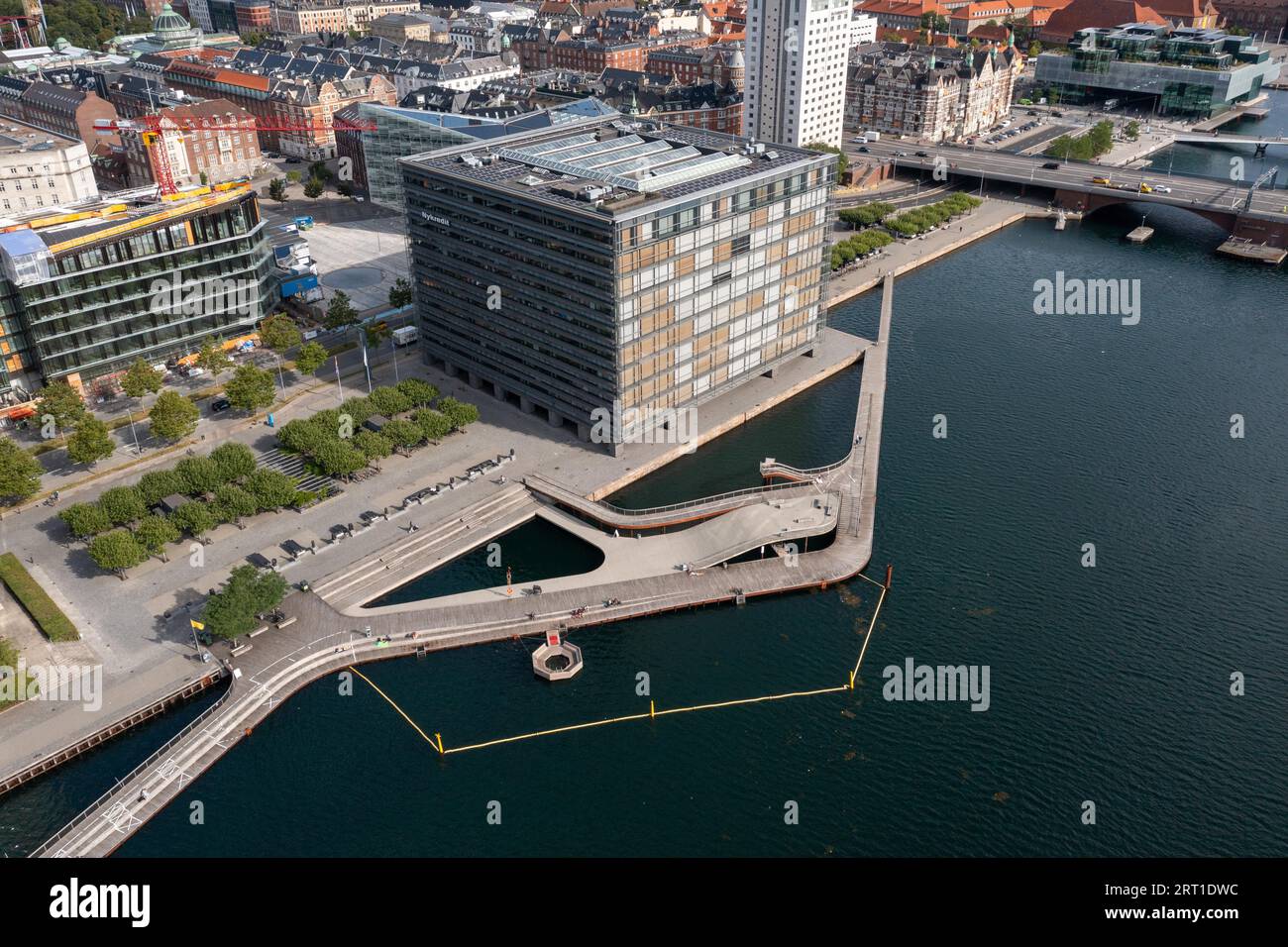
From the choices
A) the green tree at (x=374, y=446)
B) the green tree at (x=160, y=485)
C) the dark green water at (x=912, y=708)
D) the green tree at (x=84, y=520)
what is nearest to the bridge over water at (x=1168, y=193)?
the dark green water at (x=912, y=708)

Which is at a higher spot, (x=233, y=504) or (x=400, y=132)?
(x=400, y=132)

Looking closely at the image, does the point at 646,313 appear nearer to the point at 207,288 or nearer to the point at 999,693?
the point at 999,693

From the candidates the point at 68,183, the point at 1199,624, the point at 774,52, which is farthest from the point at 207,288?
the point at 774,52

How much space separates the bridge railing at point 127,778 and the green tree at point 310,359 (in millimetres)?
48633

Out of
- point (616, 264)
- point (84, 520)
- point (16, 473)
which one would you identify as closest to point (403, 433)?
point (616, 264)

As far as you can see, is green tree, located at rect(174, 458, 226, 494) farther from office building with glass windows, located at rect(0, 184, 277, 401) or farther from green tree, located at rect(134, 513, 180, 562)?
office building with glass windows, located at rect(0, 184, 277, 401)

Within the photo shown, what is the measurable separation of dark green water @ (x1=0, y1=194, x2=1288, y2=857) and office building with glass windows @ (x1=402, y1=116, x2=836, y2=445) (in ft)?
36.6

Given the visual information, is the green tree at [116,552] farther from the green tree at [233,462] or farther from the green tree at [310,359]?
the green tree at [310,359]

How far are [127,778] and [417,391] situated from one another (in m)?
50.9

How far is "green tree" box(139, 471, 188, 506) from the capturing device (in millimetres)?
91875

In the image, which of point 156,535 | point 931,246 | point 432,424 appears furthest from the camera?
point 931,246

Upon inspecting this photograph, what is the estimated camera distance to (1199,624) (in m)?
82.9

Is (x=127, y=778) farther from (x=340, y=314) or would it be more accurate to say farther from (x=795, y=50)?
(x=795, y=50)

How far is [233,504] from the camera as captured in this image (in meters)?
91.3
